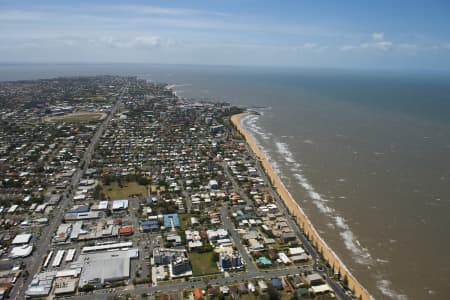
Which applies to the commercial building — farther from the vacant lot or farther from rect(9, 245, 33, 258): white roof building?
the vacant lot

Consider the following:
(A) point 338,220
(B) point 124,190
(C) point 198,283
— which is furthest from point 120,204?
(A) point 338,220

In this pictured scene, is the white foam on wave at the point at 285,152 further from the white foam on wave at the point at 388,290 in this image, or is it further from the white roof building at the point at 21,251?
the white roof building at the point at 21,251

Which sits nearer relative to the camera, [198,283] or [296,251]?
[198,283]

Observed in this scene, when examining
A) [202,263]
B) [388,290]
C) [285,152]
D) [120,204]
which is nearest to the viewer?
[388,290]

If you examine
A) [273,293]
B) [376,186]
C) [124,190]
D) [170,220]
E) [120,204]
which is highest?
[376,186]

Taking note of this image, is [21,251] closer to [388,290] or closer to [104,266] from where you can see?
[104,266]

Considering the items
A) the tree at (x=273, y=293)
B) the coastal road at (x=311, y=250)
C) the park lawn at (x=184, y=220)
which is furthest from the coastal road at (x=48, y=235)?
the coastal road at (x=311, y=250)
